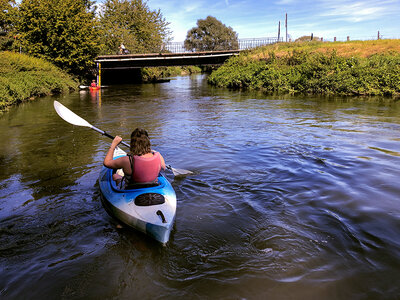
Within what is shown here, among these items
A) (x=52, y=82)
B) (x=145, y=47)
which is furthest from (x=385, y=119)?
(x=145, y=47)

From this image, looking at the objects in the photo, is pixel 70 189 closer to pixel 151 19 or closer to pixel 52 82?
pixel 52 82

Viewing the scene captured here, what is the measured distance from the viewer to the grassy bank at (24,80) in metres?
14.7

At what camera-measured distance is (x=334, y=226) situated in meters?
3.99

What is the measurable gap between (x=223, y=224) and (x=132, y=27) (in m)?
41.5

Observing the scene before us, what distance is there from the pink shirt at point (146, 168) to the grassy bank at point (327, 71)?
16.6m

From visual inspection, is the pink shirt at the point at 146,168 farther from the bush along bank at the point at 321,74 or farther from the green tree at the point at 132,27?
the green tree at the point at 132,27

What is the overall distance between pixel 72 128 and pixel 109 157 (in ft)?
24.1

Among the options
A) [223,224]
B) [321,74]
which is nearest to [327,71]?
[321,74]

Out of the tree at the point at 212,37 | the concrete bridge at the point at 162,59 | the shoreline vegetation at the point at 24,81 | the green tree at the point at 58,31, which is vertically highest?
the tree at the point at 212,37

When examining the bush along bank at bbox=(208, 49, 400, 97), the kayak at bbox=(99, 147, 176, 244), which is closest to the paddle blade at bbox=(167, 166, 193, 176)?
the kayak at bbox=(99, 147, 176, 244)

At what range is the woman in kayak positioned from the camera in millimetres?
3965

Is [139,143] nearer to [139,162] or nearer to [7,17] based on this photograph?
[139,162]

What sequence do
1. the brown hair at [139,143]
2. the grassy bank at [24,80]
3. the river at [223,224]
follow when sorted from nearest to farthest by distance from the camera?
1. the river at [223,224]
2. the brown hair at [139,143]
3. the grassy bank at [24,80]

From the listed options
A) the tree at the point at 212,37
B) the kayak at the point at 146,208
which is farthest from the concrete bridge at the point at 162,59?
the tree at the point at 212,37
